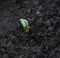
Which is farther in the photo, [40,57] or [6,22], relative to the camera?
[6,22]

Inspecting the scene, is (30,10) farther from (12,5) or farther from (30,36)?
(30,36)

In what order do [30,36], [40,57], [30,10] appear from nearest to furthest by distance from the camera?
1. [40,57]
2. [30,36]
3. [30,10]

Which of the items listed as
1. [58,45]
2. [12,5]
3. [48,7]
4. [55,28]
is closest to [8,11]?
[12,5]

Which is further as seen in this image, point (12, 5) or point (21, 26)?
point (12, 5)

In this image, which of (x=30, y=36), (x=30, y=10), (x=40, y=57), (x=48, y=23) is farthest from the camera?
(x=30, y=10)

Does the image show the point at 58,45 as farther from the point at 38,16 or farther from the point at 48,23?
the point at 38,16

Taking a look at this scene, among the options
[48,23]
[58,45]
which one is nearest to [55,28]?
[48,23]
